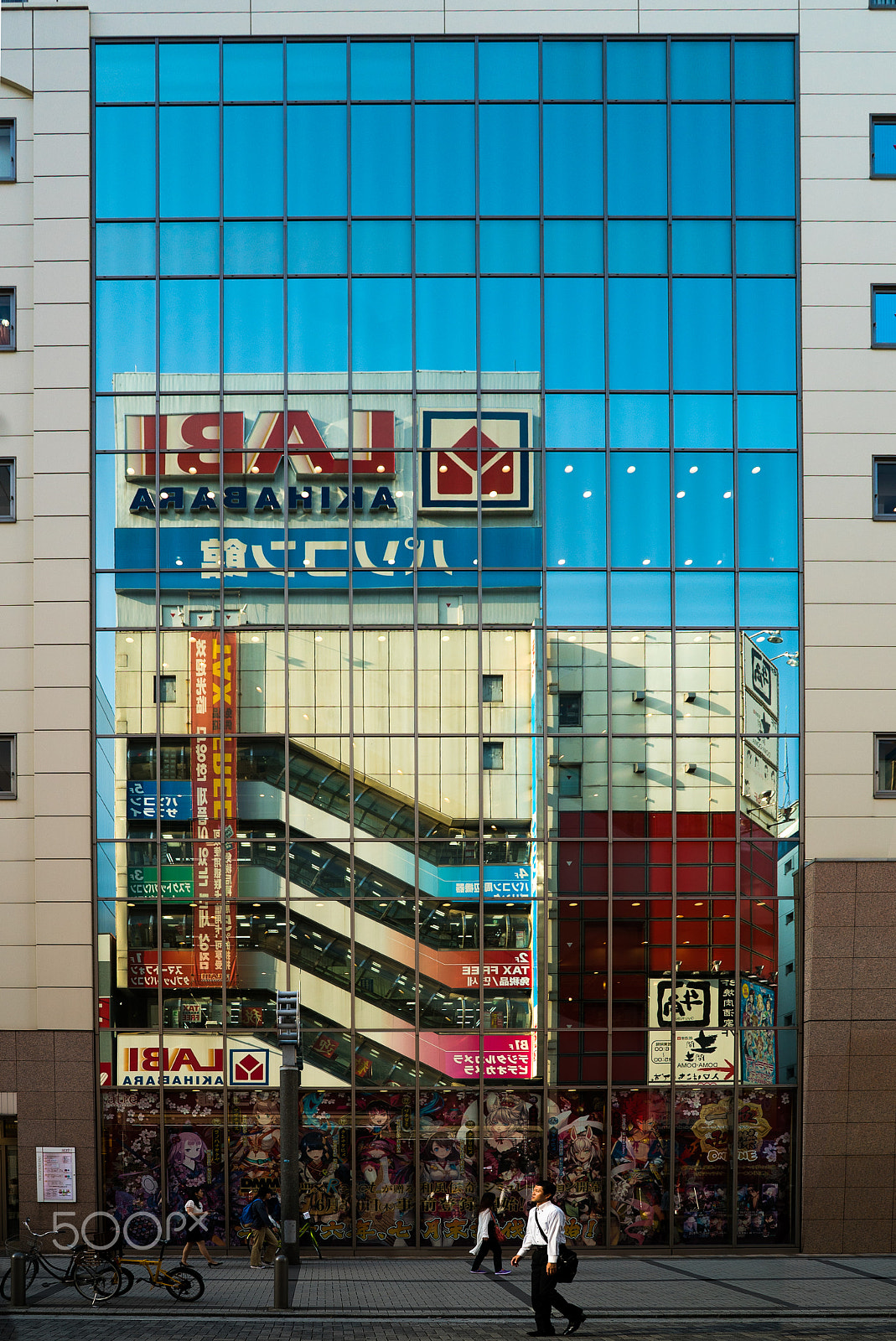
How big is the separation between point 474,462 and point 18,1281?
15.6 meters

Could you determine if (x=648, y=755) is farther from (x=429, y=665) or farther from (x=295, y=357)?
(x=295, y=357)

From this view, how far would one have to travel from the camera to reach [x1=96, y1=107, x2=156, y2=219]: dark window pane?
22.7m

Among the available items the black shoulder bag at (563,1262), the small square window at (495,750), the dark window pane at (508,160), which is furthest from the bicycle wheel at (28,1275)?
the dark window pane at (508,160)

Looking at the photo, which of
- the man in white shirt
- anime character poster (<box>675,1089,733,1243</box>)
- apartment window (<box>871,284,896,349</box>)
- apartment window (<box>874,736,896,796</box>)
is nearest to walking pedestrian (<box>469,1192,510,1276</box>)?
anime character poster (<box>675,1089,733,1243</box>)

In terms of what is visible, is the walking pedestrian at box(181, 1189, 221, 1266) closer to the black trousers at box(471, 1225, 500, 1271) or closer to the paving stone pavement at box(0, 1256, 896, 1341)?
the paving stone pavement at box(0, 1256, 896, 1341)

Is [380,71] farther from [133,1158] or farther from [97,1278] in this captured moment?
[97,1278]

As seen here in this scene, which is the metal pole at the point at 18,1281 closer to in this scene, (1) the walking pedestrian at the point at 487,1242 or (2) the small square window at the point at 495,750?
(1) the walking pedestrian at the point at 487,1242

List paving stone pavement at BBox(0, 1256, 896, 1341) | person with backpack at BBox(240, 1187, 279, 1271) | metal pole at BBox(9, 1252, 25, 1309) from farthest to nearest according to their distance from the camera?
1. person with backpack at BBox(240, 1187, 279, 1271)
2. metal pole at BBox(9, 1252, 25, 1309)
3. paving stone pavement at BBox(0, 1256, 896, 1341)

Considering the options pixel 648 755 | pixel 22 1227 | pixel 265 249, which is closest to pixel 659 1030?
pixel 648 755

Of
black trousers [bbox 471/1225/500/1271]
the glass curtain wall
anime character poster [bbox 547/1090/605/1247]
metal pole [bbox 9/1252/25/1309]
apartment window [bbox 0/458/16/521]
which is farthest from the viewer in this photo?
apartment window [bbox 0/458/16/521]

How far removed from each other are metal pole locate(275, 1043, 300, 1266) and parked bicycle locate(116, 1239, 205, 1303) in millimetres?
1561

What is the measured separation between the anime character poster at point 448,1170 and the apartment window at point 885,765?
9.72m

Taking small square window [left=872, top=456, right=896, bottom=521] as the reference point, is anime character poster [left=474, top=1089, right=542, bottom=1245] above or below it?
below

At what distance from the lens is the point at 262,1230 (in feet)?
65.8
